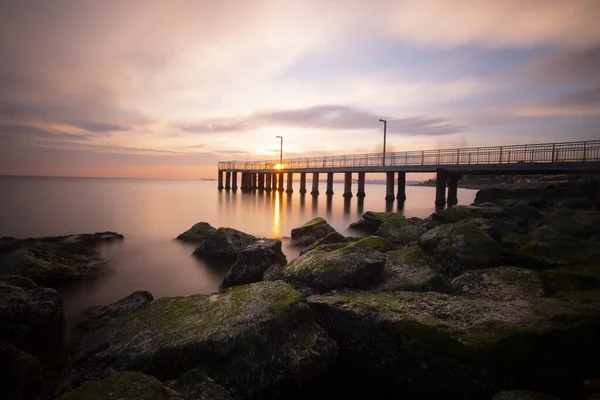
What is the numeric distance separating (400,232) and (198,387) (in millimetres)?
10461

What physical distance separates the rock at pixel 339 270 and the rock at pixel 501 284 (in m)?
1.51

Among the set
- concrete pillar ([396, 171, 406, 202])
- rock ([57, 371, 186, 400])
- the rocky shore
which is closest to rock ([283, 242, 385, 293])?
the rocky shore

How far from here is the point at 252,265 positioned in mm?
8484

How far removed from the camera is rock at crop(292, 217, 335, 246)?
575 inches

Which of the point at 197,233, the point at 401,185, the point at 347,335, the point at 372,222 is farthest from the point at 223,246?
the point at 401,185

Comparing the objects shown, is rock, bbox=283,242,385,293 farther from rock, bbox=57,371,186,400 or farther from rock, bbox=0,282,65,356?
rock, bbox=0,282,65,356

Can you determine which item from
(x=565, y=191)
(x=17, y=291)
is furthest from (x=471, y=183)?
(x=17, y=291)

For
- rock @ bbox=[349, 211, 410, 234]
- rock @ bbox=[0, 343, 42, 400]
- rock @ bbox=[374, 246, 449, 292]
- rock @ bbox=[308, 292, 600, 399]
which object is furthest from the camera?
rock @ bbox=[349, 211, 410, 234]

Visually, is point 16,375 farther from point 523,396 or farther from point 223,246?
point 223,246

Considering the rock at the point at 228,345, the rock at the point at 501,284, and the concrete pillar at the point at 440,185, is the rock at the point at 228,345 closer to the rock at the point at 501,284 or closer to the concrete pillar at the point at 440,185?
the rock at the point at 501,284

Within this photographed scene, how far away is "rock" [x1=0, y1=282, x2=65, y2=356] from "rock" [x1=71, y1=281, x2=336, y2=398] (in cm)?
77

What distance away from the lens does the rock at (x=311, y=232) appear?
14609mm

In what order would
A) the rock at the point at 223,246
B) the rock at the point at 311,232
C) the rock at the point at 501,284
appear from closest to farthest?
the rock at the point at 501,284, the rock at the point at 223,246, the rock at the point at 311,232

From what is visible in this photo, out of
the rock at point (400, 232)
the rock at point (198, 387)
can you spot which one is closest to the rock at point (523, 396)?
the rock at point (198, 387)
